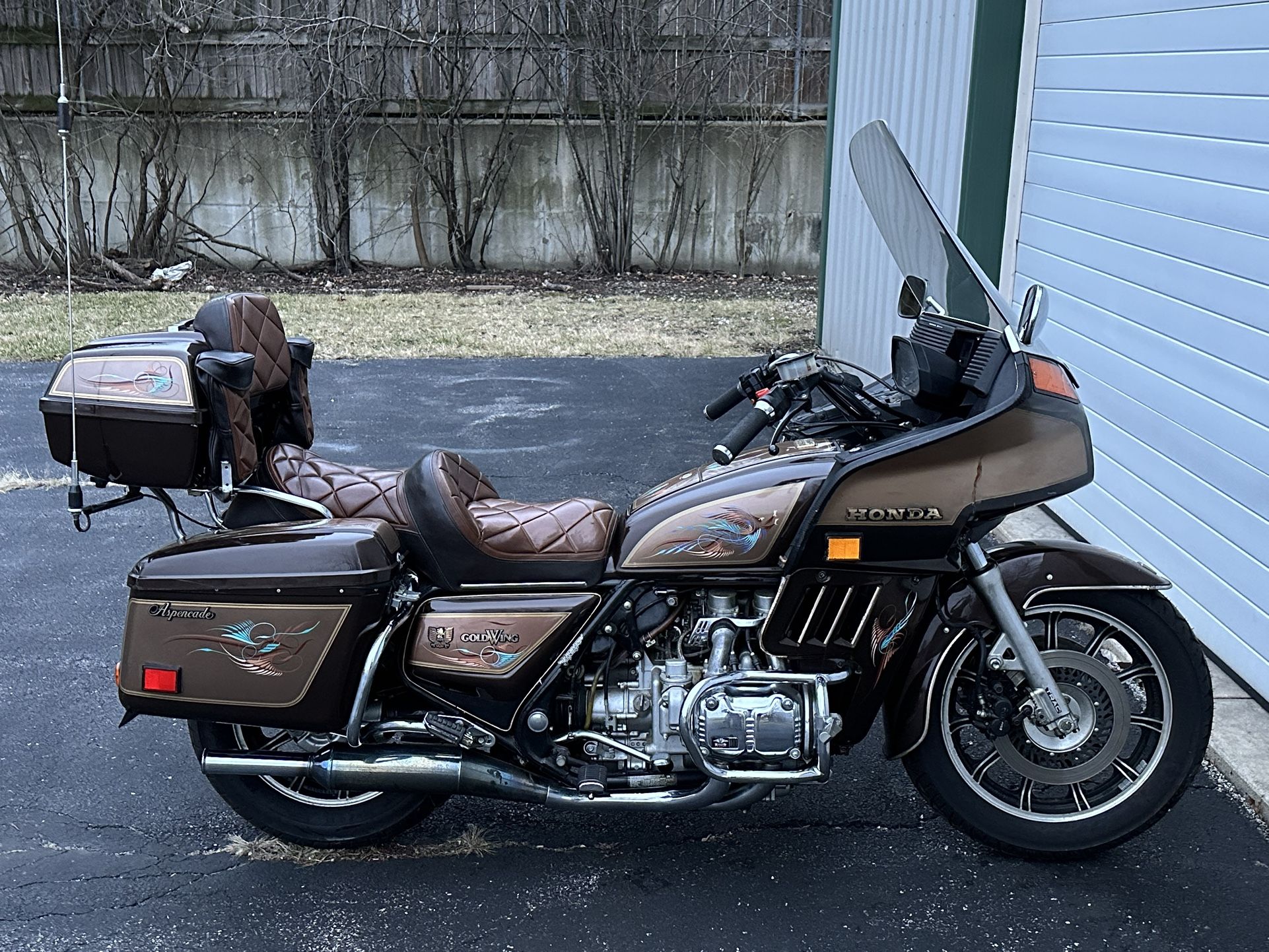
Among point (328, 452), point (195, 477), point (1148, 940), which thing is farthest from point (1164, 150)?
point (328, 452)

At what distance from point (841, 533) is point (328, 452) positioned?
15.5 feet

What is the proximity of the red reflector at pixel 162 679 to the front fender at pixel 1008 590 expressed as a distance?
180 centimetres

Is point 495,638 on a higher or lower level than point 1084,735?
higher

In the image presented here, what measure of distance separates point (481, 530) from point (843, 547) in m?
0.89

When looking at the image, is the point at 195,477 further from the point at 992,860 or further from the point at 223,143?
the point at 223,143

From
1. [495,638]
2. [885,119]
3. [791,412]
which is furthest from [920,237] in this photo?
[885,119]

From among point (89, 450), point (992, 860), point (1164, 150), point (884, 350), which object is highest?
point (1164, 150)

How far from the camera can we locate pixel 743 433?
105 inches

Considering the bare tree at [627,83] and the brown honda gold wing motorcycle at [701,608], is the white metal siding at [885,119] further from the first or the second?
the bare tree at [627,83]

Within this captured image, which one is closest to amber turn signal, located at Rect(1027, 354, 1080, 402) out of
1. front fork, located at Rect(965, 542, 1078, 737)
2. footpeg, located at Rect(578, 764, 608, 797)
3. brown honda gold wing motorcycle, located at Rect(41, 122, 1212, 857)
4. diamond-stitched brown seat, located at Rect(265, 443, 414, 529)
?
brown honda gold wing motorcycle, located at Rect(41, 122, 1212, 857)

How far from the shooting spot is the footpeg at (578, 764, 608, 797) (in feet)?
9.94

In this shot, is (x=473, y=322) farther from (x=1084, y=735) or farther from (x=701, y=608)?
(x=1084, y=735)

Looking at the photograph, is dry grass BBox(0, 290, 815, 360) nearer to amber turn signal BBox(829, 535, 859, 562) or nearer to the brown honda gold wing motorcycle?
the brown honda gold wing motorcycle

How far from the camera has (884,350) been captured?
7.80 m
